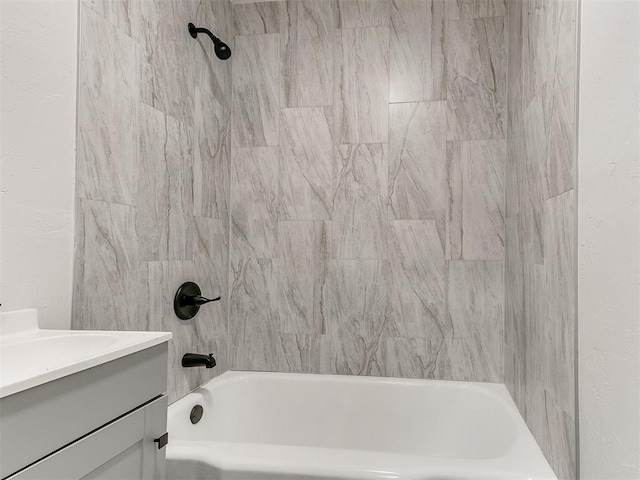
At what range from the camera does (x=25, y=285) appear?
1037 millimetres

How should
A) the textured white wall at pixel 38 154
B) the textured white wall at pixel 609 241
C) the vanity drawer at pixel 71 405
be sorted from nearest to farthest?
the vanity drawer at pixel 71 405 → the textured white wall at pixel 609 241 → the textured white wall at pixel 38 154

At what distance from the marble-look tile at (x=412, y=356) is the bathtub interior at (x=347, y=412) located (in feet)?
0.24

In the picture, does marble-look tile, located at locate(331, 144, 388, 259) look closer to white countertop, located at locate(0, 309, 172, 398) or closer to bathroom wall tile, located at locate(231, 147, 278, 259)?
bathroom wall tile, located at locate(231, 147, 278, 259)

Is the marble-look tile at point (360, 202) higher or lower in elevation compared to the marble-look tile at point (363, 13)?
lower

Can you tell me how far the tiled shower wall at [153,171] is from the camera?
4.18 feet

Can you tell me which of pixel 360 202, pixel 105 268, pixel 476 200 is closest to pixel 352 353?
pixel 360 202

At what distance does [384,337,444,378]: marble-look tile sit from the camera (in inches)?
82.5

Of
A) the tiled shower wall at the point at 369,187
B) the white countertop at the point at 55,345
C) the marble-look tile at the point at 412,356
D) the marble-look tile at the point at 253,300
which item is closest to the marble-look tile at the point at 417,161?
the tiled shower wall at the point at 369,187

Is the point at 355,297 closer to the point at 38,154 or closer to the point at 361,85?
the point at 361,85

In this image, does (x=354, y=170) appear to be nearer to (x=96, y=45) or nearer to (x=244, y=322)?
(x=244, y=322)

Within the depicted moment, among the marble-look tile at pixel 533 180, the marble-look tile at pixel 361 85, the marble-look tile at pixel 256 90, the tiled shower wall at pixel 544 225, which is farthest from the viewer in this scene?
the marble-look tile at pixel 256 90

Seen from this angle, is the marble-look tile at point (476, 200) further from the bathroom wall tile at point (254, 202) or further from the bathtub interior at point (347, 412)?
the bathroom wall tile at point (254, 202)

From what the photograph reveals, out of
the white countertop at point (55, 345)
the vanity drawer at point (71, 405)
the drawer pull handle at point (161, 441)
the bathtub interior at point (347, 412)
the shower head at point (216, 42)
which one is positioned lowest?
the bathtub interior at point (347, 412)

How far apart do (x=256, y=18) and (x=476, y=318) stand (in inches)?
75.7
